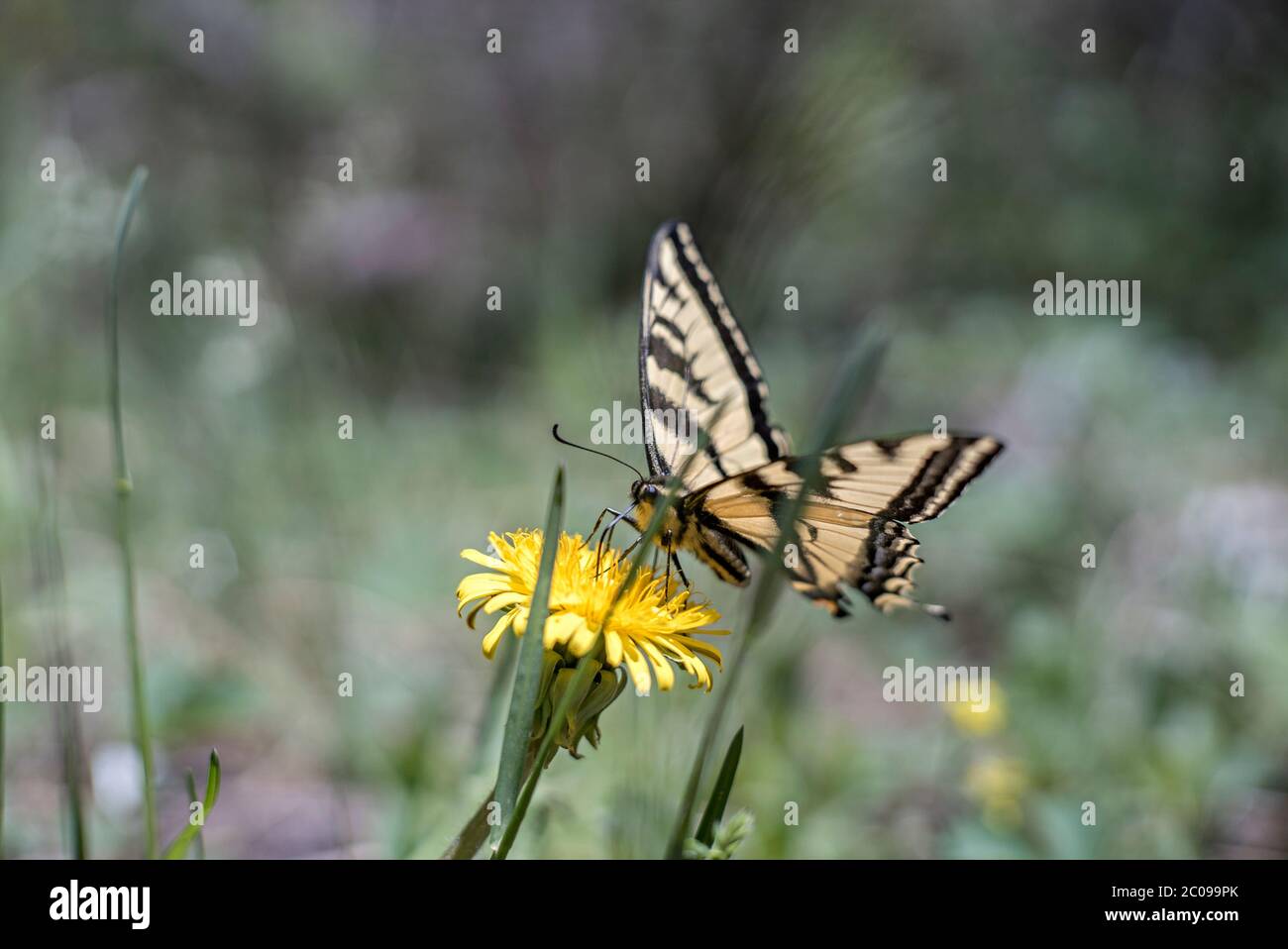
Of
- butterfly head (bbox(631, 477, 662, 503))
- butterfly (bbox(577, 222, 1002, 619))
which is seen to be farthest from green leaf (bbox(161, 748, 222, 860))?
butterfly head (bbox(631, 477, 662, 503))

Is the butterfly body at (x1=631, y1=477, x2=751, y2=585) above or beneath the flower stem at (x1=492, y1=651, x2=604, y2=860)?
above

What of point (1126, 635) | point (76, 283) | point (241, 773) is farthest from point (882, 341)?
point (76, 283)

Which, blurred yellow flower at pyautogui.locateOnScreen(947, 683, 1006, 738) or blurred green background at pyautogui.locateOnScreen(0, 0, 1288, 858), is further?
blurred yellow flower at pyautogui.locateOnScreen(947, 683, 1006, 738)

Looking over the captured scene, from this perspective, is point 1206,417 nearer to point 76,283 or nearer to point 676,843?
point 676,843

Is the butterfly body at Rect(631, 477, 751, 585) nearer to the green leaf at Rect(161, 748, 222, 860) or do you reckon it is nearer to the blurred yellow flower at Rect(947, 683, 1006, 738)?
the green leaf at Rect(161, 748, 222, 860)

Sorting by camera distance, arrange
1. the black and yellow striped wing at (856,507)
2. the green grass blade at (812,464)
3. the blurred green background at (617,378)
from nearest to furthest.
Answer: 1. the green grass blade at (812,464)
2. the black and yellow striped wing at (856,507)
3. the blurred green background at (617,378)

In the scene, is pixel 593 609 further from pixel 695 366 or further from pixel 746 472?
pixel 695 366

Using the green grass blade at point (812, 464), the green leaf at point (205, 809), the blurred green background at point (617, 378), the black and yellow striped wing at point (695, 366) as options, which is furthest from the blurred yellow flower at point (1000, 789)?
the green leaf at point (205, 809)

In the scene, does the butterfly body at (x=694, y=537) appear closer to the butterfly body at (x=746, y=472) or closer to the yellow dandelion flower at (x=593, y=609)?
the butterfly body at (x=746, y=472)
